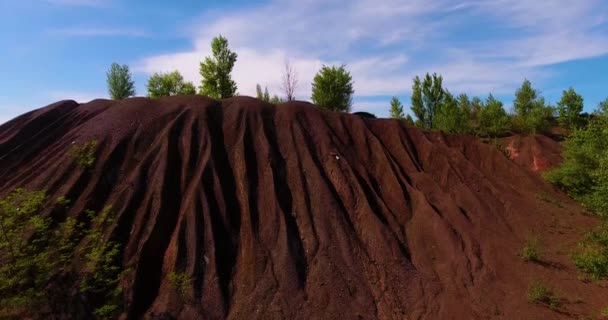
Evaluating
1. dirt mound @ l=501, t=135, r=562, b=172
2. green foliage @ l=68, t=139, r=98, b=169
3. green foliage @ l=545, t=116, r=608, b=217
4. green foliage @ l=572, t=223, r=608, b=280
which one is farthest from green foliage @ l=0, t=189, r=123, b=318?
dirt mound @ l=501, t=135, r=562, b=172

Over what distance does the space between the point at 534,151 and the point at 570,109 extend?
11.5 metres

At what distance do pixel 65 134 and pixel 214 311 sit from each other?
39.2 ft

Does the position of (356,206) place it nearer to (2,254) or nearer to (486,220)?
(486,220)

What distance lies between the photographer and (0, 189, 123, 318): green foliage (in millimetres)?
13703

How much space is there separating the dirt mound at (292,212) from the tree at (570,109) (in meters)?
20.4

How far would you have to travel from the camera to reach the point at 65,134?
74.9 ft

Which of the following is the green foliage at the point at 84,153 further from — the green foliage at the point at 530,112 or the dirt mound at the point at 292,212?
the green foliage at the point at 530,112

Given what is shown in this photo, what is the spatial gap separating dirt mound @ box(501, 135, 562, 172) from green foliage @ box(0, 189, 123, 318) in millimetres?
28152

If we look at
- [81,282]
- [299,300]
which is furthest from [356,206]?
[81,282]

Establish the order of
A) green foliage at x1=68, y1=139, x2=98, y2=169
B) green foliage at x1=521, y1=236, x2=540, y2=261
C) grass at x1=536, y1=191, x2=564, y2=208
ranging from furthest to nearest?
grass at x1=536, y1=191, x2=564, y2=208 → green foliage at x1=68, y1=139, x2=98, y2=169 → green foliage at x1=521, y1=236, x2=540, y2=261

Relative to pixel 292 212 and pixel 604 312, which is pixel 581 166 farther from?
pixel 292 212

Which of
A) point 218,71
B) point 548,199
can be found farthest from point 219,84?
point 548,199

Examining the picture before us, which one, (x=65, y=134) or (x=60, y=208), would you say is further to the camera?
(x=65, y=134)

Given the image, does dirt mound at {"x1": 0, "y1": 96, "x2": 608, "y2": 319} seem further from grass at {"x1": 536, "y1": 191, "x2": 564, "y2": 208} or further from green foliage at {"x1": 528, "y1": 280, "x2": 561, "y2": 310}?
green foliage at {"x1": 528, "y1": 280, "x2": 561, "y2": 310}
